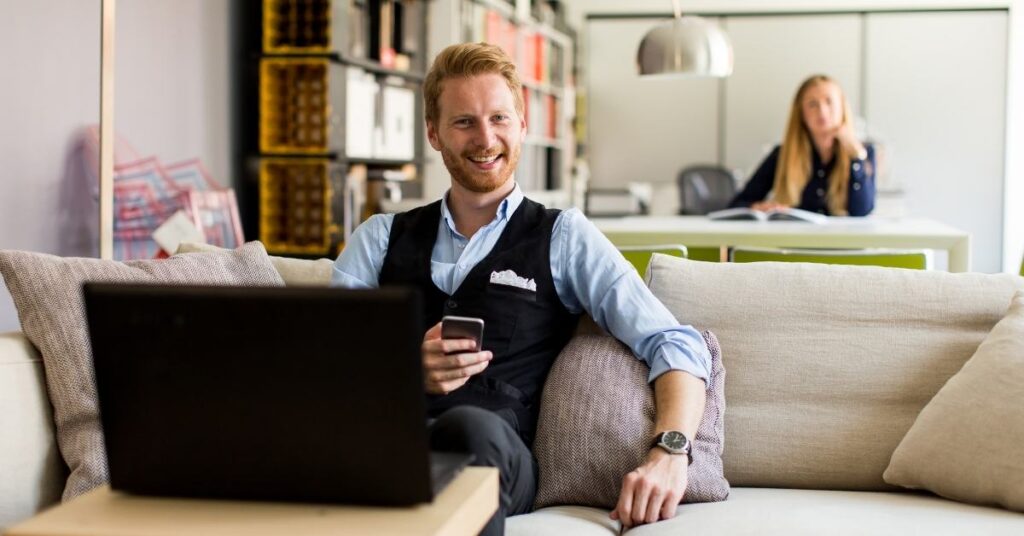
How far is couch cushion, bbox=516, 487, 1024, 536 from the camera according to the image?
180cm

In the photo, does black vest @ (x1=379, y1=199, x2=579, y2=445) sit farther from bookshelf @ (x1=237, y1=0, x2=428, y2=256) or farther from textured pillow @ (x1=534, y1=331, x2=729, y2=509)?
bookshelf @ (x1=237, y1=0, x2=428, y2=256)

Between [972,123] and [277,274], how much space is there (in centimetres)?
712

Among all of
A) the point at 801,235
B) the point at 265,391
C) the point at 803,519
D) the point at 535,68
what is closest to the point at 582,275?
the point at 803,519

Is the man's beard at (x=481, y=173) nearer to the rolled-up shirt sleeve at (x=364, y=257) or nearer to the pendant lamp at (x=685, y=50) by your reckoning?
the rolled-up shirt sleeve at (x=364, y=257)

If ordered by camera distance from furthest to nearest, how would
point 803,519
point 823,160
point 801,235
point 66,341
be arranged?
point 823,160, point 801,235, point 66,341, point 803,519

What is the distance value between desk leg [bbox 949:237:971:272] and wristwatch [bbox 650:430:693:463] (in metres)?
2.16

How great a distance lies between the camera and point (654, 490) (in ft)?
6.00

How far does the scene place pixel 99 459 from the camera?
1914mm

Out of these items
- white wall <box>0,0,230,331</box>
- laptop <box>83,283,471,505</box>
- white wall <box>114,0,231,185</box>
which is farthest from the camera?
white wall <box>114,0,231,185</box>

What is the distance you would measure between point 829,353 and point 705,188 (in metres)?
5.70

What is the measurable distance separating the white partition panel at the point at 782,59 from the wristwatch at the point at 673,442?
671cm

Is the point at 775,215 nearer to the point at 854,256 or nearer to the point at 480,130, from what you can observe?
the point at 854,256

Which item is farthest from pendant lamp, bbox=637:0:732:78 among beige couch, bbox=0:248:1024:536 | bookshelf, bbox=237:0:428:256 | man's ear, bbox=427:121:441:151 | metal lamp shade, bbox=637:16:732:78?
man's ear, bbox=427:121:441:151

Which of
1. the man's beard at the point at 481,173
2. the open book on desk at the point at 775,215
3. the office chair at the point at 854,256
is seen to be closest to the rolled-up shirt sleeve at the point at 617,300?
the man's beard at the point at 481,173
